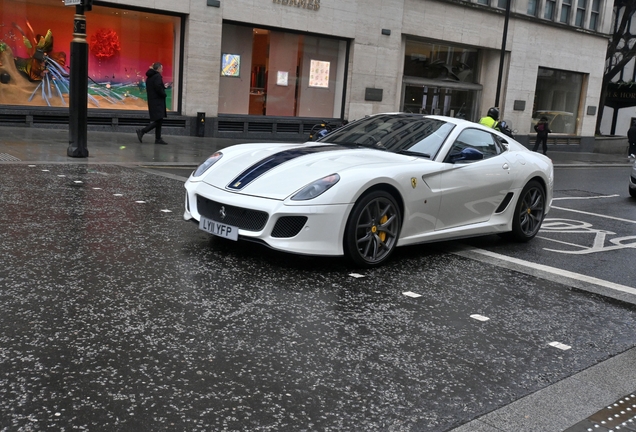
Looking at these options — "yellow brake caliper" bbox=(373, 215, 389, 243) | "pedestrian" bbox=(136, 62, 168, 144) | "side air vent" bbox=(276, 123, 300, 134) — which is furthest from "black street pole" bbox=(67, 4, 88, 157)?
"side air vent" bbox=(276, 123, 300, 134)

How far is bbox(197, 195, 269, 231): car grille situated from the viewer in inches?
228

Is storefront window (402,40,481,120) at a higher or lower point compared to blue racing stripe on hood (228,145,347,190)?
higher

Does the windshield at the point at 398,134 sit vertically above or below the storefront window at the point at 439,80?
below

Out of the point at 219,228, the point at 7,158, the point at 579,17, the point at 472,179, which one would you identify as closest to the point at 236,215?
the point at 219,228

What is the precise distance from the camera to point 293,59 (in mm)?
22859

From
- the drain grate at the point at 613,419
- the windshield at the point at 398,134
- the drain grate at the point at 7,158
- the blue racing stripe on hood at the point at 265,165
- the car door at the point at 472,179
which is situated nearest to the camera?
the drain grate at the point at 613,419

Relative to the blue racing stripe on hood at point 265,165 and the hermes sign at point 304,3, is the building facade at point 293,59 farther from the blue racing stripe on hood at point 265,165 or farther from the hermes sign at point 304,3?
the blue racing stripe on hood at point 265,165

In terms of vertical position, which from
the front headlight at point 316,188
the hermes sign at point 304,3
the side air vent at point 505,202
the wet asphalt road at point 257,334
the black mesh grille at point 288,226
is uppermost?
the hermes sign at point 304,3

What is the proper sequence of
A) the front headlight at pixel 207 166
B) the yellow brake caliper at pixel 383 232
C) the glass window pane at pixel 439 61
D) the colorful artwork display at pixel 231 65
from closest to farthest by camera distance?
the yellow brake caliper at pixel 383 232 → the front headlight at pixel 207 166 → the colorful artwork display at pixel 231 65 → the glass window pane at pixel 439 61

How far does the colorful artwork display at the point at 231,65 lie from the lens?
21.2m

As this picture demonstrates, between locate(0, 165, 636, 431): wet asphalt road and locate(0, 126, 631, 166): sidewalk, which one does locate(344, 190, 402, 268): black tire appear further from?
locate(0, 126, 631, 166): sidewalk

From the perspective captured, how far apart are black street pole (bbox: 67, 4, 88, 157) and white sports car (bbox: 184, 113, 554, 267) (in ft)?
20.6

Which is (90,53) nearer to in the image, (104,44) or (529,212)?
(104,44)

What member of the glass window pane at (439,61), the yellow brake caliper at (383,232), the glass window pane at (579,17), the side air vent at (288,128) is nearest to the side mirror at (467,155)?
the yellow brake caliper at (383,232)
